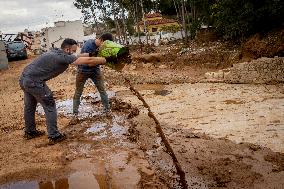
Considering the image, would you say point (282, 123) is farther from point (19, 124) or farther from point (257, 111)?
point (19, 124)

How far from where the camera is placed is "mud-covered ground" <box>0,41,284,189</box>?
4.15 metres

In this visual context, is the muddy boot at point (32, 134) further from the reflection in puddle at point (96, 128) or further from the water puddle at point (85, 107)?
the water puddle at point (85, 107)

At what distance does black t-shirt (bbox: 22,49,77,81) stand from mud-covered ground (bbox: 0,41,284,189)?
112 cm

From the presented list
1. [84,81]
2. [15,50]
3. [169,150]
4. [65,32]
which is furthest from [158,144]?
[65,32]

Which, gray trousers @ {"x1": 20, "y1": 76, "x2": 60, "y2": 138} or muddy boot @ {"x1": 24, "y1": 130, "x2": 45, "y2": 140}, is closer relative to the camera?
gray trousers @ {"x1": 20, "y1": 76, "x2": 60, "y2": 138}

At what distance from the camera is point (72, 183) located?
4.05 m

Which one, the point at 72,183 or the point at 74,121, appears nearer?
the point at 72,183

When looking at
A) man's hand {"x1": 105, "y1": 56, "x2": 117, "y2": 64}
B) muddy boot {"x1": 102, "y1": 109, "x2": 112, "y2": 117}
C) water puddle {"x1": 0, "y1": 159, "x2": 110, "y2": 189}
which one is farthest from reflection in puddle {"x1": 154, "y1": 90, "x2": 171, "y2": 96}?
water puddle {"x1": 0, "y1": 159, "x2": 110, "y2": 189}

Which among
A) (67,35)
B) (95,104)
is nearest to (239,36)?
(95,104)

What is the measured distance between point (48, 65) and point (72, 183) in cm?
207

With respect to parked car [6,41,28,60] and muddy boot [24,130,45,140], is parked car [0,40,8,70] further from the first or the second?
muddy boot [24,130,45,140]

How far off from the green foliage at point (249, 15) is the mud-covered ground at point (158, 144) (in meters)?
5.17

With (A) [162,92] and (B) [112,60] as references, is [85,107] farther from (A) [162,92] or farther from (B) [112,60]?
(A) [162,92]

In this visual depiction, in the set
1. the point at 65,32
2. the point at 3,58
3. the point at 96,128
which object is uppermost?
the point at 65,32
